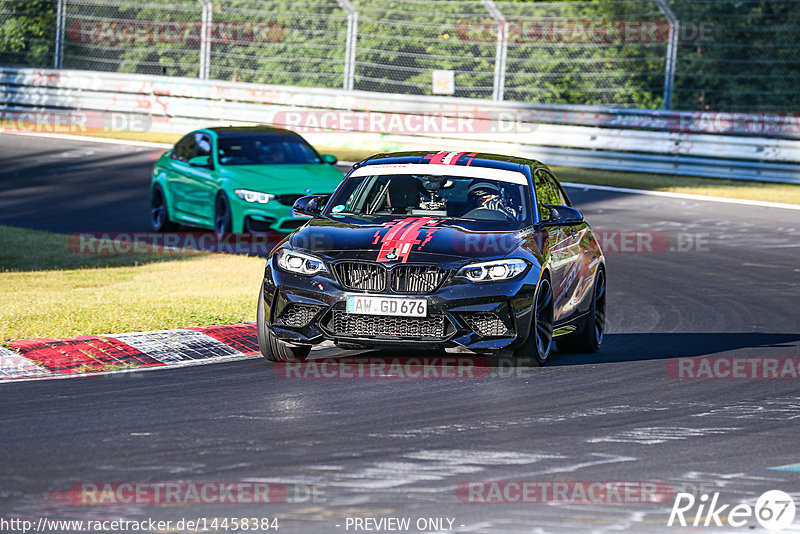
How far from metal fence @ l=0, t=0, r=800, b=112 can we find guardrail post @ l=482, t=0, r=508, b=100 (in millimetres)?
24

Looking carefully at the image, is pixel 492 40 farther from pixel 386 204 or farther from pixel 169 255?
pixel 386 204

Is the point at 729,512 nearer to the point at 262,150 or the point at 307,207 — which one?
the point at 307,207

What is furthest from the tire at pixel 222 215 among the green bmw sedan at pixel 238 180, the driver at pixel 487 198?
the driver at pixel 487 198

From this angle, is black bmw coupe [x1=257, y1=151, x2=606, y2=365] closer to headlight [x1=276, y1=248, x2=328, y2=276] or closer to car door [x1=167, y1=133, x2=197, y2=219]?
headlight [x1=276, y1=248, x2=328, y2=276]

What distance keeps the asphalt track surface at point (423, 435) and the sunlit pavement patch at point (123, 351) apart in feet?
1.25

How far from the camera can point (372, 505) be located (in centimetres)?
584

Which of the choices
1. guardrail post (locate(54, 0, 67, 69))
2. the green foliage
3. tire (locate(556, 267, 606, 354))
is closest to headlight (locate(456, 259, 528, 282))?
tire (locate(556, 267, 606, 354))

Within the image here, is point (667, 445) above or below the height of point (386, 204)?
below

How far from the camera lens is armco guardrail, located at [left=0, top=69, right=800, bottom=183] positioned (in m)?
25.3

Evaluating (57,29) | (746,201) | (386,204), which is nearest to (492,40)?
(746,201)

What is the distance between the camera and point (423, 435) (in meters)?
7.31

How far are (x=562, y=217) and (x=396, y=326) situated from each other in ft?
6.26

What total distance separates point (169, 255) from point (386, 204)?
692 centimetres

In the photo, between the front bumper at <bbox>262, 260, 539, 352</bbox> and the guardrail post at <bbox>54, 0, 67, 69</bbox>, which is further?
the guardrail post at <bbox>54, 0, 67, 69</bbox>
